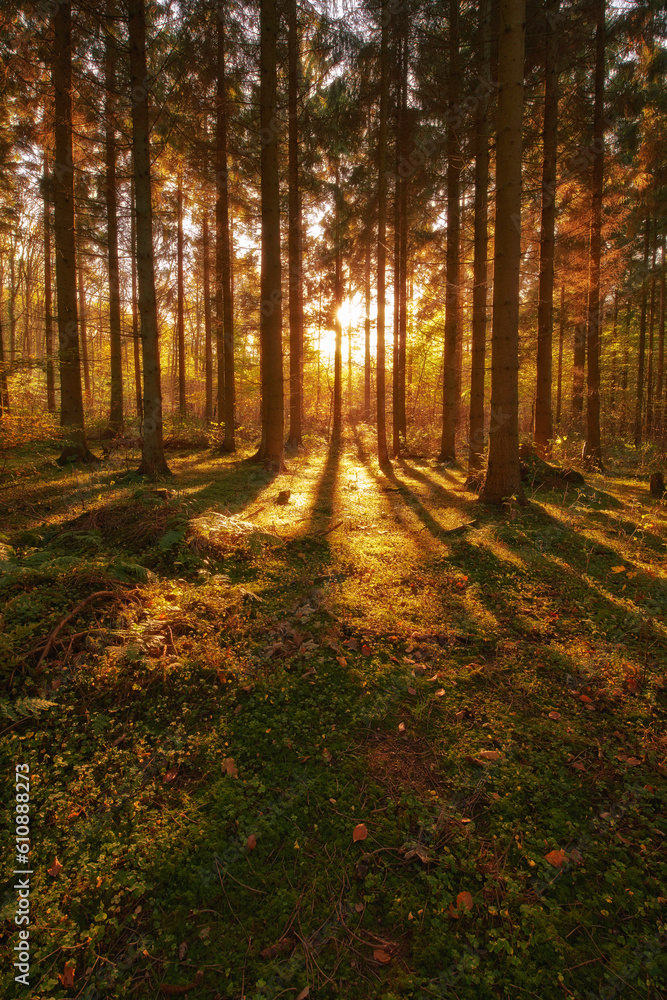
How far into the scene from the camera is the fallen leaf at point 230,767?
2.67 meters

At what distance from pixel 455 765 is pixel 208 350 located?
19705mm

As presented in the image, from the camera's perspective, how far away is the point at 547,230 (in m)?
11.4

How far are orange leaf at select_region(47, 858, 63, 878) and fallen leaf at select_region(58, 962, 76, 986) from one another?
1.35ft

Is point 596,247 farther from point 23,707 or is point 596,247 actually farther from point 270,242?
point 23,707

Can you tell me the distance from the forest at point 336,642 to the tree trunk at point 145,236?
0.07m

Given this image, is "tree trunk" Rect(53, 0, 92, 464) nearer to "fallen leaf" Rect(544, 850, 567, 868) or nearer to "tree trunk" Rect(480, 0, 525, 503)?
"tree trunk" Rect(480, 0, 525, 503)

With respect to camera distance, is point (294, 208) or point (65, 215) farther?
point (294, 208)

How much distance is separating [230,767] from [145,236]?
9.62m

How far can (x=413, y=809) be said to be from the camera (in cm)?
248

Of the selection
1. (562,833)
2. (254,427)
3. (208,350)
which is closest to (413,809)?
(562,833)

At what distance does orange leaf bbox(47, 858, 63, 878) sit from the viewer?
6.86 feet

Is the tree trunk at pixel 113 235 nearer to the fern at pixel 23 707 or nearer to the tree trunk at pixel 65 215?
the tree trunk at pixel 65 215

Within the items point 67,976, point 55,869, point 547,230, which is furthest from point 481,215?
point 67,976

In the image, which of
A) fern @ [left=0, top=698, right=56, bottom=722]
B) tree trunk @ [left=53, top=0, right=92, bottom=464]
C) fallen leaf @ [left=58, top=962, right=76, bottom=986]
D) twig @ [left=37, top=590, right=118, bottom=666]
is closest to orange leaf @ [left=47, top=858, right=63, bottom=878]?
fallen leaf @ [left=58, top=962, right=76, bottom=986]
